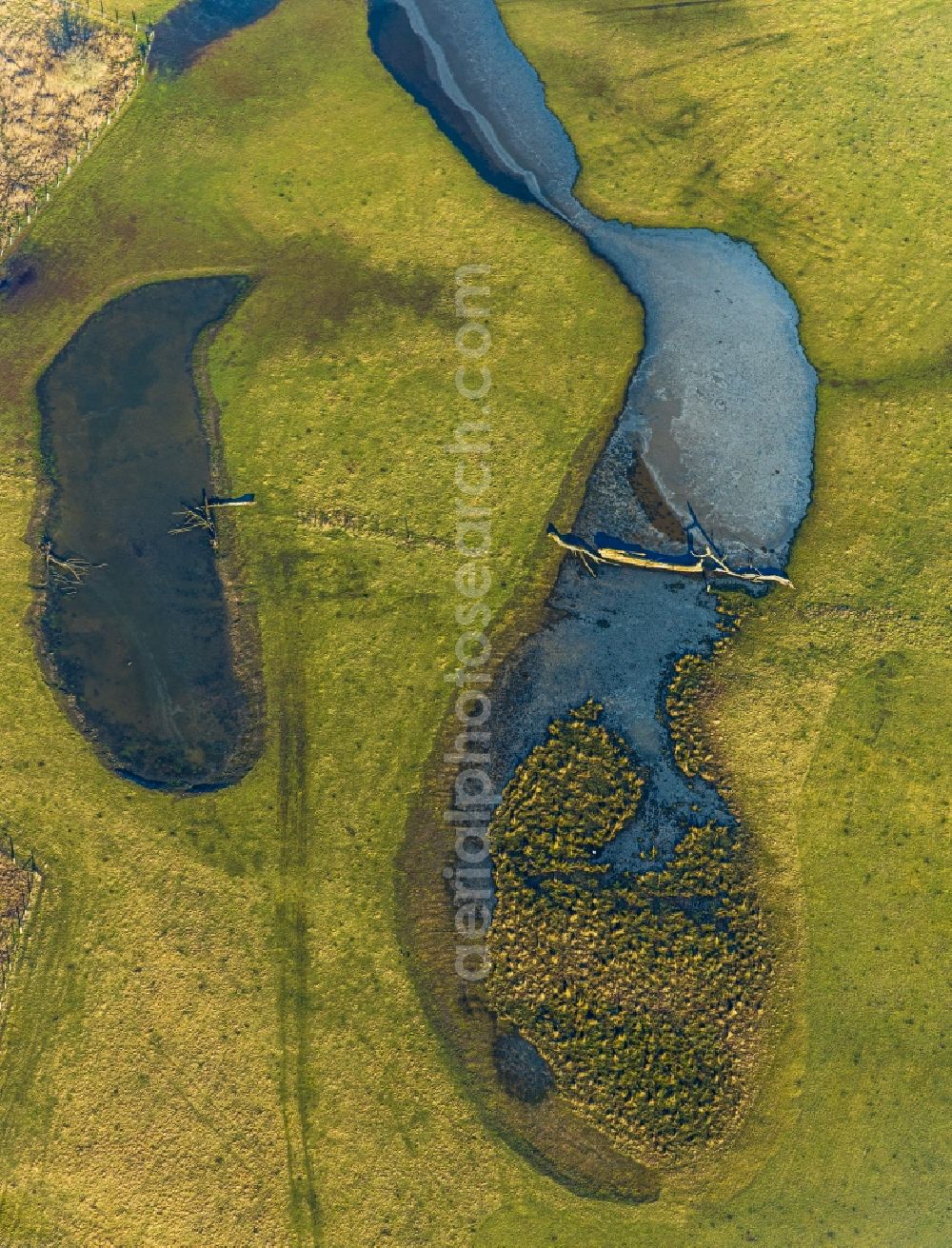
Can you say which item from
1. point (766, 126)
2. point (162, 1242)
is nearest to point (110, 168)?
point (766, 126)

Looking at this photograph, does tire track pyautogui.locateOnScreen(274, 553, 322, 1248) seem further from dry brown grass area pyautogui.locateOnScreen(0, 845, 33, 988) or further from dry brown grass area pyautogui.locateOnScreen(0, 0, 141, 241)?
dry brown grass area pyautogui.locateOnScreen(0, 0, 141, 241)

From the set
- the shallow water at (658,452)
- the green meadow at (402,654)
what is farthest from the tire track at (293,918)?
the shallow water at (658,452)

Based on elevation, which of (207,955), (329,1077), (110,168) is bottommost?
(329,1077)

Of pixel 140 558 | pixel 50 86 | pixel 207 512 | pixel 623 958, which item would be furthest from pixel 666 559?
pixel 50 86

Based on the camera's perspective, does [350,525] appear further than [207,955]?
Yes

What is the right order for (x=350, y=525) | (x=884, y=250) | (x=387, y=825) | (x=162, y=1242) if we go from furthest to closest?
(x=884, y=250)
(x=350, y=525)
(x=387, y=825)
(x=162, y=1242)

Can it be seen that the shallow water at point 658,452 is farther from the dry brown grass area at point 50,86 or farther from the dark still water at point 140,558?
the dry brown grass area at point 50,86

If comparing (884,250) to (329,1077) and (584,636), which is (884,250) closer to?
(584,636)

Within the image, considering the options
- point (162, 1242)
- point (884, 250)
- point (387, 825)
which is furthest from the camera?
point (884, 250)
